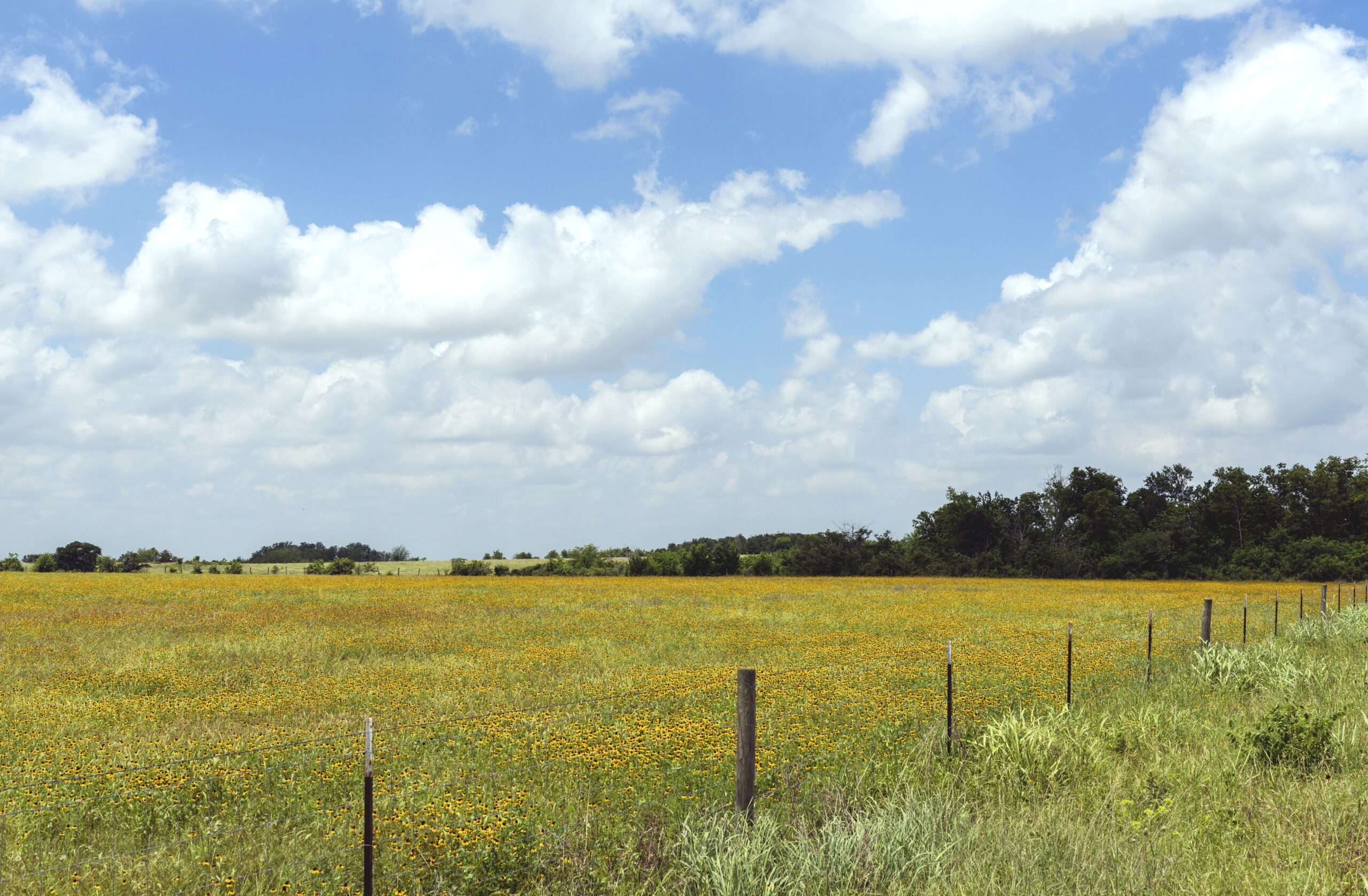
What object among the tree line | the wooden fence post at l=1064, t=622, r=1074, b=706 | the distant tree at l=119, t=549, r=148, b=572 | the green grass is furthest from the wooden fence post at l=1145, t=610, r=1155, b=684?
the distant tree at l=119, t=549, r=148, b=572

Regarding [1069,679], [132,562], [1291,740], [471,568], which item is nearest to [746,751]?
[1291,740]

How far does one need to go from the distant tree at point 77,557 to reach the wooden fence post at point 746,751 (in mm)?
98165

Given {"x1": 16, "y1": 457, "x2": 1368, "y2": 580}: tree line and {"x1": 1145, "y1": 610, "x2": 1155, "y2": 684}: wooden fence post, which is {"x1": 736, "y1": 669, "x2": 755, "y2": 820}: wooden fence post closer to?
{"x1": 1145, "y1": 610, "x2": 1155, "y2": 684}: wooden fence post

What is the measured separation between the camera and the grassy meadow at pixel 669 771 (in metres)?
6.46

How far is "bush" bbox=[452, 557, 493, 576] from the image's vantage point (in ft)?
250

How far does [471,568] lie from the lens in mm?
77562

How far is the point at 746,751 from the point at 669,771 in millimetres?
1825

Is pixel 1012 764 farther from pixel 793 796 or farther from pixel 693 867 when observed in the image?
pixel 693 867

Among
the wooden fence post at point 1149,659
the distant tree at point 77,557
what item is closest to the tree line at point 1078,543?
the distant tree at point 77,557

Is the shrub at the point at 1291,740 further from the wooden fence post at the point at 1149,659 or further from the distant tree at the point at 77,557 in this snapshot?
the distant tree at the point at 77,557

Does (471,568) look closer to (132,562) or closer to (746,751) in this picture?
(132,562)

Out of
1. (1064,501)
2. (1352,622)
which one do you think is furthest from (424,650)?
(1064,501)

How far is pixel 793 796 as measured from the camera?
27.0 feet

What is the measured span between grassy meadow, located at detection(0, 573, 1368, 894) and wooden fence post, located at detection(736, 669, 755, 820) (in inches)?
10.3
